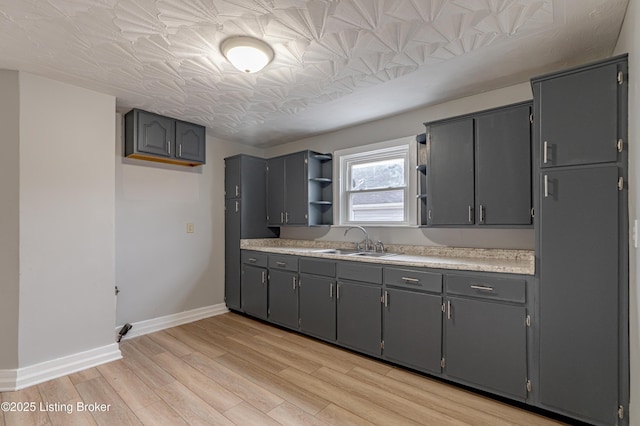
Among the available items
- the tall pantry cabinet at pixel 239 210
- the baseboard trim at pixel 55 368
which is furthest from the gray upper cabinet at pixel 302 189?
the baseboard trim at pixel 55 368

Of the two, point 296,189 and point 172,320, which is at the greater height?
point 296,189

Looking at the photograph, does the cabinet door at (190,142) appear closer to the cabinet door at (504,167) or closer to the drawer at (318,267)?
the drawer at (318,267)

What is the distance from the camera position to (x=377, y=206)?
3.58m

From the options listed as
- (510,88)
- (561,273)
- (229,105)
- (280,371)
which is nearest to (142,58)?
(229,105)

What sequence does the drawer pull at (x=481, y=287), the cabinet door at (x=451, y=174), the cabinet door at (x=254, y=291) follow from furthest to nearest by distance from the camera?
the cabinet door at (x=254, y=291), the cabinet door at (x=451, y=174), the drawer pull at (x=481, y=287)

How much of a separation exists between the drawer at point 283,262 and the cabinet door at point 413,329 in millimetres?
1174

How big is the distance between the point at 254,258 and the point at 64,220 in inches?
76.4

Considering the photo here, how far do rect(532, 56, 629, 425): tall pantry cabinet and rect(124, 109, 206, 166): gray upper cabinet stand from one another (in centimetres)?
332

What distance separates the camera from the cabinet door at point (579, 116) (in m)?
1.78

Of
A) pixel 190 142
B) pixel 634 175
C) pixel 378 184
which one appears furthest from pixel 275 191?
pixel 634 175

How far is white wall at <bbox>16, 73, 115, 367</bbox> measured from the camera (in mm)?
2457

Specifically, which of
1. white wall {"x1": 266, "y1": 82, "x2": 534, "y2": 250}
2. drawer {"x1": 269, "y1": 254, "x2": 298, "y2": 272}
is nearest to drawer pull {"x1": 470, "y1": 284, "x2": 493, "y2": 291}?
white wall {"x1": 266, "y1": 82, "x2": 534, "y2": 250}

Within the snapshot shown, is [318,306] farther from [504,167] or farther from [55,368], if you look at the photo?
[55,368]

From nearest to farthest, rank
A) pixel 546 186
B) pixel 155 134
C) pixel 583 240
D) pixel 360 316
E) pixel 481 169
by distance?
pixel 583 240 → pixel 546 186 → pixel 481 169 → pixel 360 316 → pixel 155 134
